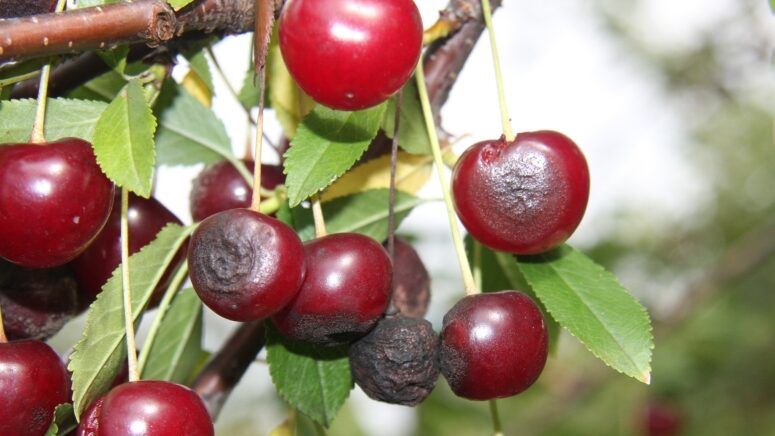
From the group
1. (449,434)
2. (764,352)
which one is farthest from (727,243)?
(449,434)

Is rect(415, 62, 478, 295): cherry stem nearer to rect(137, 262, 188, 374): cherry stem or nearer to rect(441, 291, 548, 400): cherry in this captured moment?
rect(441, 291, 548, 400): cherry

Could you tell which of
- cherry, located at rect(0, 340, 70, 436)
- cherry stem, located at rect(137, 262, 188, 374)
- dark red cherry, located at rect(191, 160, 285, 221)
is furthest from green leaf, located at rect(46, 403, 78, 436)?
dark red cherry, located at rect(191, 160, 285, 221)

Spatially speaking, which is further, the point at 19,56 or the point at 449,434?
the point at 449,434

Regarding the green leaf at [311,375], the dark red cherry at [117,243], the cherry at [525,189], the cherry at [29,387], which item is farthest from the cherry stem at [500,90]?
the cherry at [29,387]

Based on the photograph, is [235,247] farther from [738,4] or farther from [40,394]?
[738,4]

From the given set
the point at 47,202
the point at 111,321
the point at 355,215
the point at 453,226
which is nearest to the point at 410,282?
the point at 355,215

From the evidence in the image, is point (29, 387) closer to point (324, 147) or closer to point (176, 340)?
point (176, 340)

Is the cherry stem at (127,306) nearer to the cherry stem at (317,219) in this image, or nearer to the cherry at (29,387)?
the cherry at (29,387)
